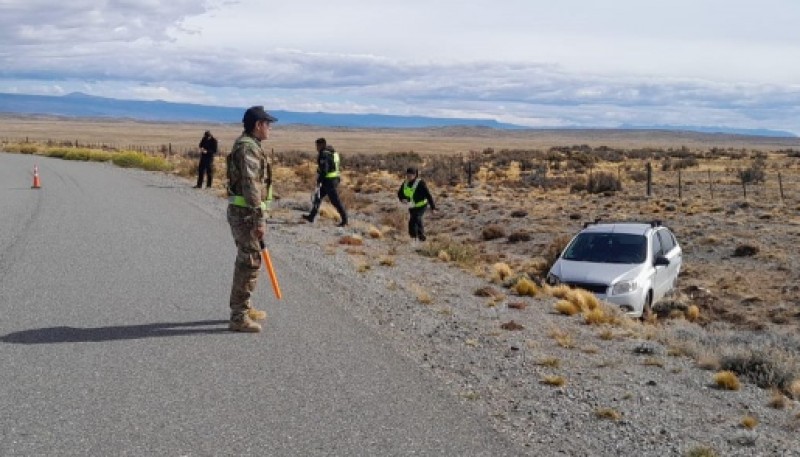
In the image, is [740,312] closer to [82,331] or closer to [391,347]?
[391,347]

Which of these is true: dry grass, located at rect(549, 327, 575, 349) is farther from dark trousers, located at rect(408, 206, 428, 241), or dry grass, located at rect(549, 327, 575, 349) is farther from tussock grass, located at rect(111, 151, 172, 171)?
tussock grass, located at rect(111, 151, 172, 171)

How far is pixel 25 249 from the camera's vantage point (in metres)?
12.7

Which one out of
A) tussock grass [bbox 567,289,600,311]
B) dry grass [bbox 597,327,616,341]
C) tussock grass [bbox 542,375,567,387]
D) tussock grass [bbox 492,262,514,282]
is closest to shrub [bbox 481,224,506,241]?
tussock grass [bbox 492,262,514,282]

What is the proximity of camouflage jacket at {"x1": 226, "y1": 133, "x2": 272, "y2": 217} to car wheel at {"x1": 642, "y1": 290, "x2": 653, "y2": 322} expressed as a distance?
7.64 metres

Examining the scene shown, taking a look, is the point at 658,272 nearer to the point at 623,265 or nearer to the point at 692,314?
the point at 623,265

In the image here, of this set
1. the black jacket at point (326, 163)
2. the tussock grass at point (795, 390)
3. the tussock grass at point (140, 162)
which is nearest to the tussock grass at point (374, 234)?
the black jacket at point (326, 163)

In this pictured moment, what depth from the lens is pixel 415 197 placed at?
60.0 feet

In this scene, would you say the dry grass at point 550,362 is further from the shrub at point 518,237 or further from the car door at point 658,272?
the shrub at point 518,237

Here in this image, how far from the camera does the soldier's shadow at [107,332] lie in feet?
24.7

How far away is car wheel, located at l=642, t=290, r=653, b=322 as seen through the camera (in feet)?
44.2

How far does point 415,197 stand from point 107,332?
1095 centimetres

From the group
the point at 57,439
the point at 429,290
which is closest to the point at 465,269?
the point at 429,290

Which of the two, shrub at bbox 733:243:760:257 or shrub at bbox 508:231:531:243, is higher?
shrub at bbox 733:243:760:257

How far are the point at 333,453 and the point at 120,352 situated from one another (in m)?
2.84
